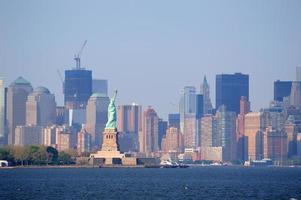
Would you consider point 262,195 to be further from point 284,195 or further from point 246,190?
point 246,190

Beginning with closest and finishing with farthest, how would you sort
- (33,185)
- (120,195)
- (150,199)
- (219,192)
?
1. (150,199)
2. (120,195)
3. (219,192)
4. (33,185)

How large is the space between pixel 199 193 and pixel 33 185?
25834 mm

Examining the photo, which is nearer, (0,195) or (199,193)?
(0,195)

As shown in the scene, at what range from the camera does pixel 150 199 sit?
366 feet

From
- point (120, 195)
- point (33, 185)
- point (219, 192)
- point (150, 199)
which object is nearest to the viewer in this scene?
point (150, 199)

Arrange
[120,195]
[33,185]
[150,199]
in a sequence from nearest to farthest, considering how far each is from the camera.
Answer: [150,199] → [120,195] → [33,185]

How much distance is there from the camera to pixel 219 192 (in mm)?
127688

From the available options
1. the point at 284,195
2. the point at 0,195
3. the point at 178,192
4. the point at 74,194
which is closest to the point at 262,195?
the point at 284,195

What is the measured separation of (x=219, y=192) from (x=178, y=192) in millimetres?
4528

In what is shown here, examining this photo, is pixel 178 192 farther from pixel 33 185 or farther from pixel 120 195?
pixel 33 185

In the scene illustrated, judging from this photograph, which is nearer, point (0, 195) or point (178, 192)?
point (0, 195)

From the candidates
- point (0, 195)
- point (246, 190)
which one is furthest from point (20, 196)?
point (246, 190)

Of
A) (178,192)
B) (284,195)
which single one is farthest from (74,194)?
(284,195)

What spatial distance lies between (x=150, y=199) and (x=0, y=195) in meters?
15.6
